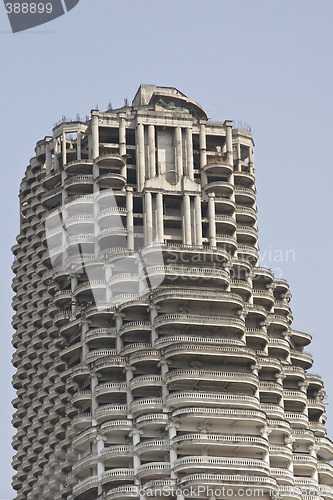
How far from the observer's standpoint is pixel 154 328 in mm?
141000

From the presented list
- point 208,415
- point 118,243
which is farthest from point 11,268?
point 208,415

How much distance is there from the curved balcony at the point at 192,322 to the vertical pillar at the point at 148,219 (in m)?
11.6

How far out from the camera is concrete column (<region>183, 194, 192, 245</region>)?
150 meters

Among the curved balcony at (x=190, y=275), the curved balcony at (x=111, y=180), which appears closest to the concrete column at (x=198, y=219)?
the curved balcony at (x=190, y=275)

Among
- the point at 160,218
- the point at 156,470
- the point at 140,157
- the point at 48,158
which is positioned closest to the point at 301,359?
the point at 160,218

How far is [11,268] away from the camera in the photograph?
573 feet

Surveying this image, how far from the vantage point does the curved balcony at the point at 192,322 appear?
140125mm

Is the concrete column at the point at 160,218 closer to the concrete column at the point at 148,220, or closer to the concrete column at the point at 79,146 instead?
the concrete column at the point at 148,220

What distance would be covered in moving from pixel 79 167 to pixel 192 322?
2820 centimetres

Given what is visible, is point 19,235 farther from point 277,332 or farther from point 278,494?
point 278,494

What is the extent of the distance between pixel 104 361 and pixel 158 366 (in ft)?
19.8

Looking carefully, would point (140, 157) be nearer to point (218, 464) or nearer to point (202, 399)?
point (202, 399)

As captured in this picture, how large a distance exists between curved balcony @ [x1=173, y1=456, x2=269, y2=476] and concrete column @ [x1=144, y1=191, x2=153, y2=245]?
29842 millimetres

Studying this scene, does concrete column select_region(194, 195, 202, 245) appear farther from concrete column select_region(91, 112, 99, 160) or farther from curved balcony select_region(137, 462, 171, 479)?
curved balcony select_region(137, 462, 171, 479)
